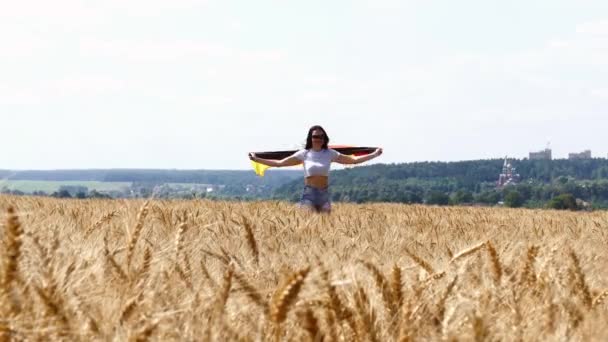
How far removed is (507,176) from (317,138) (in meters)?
182

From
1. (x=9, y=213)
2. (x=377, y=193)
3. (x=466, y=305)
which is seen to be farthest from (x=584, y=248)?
(x=377, y=193)

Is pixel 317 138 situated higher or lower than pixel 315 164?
higher

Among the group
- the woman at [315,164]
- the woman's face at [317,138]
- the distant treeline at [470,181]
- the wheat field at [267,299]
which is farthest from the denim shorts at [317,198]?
the distant treeline at [470,181]

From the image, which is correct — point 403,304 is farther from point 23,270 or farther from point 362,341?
point 23,270

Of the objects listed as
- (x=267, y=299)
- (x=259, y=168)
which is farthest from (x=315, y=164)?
(x=267, y=299)

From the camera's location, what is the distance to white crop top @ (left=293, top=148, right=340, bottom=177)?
30.2ft

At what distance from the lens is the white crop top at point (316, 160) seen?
30.2 feet

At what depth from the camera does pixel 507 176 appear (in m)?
186

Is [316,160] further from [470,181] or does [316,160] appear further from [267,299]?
[470,181]

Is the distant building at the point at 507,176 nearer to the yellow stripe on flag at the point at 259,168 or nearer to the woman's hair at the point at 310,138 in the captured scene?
the yellow stripe on flag at the point at 259,168

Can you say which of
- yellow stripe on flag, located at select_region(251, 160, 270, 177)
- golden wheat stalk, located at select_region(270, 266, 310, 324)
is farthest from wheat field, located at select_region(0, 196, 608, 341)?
yellow stripe on flag, located at select_region(251, 160, 270, 177)

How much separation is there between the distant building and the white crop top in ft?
560

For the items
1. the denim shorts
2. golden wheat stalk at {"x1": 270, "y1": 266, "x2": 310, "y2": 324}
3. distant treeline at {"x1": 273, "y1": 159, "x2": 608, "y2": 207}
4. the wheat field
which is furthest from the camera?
distant treeline at {"x1": 273, "y1": 159, "x2": 608, "y2": 207}

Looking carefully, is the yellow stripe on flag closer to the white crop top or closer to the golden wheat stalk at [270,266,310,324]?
the white crop top
